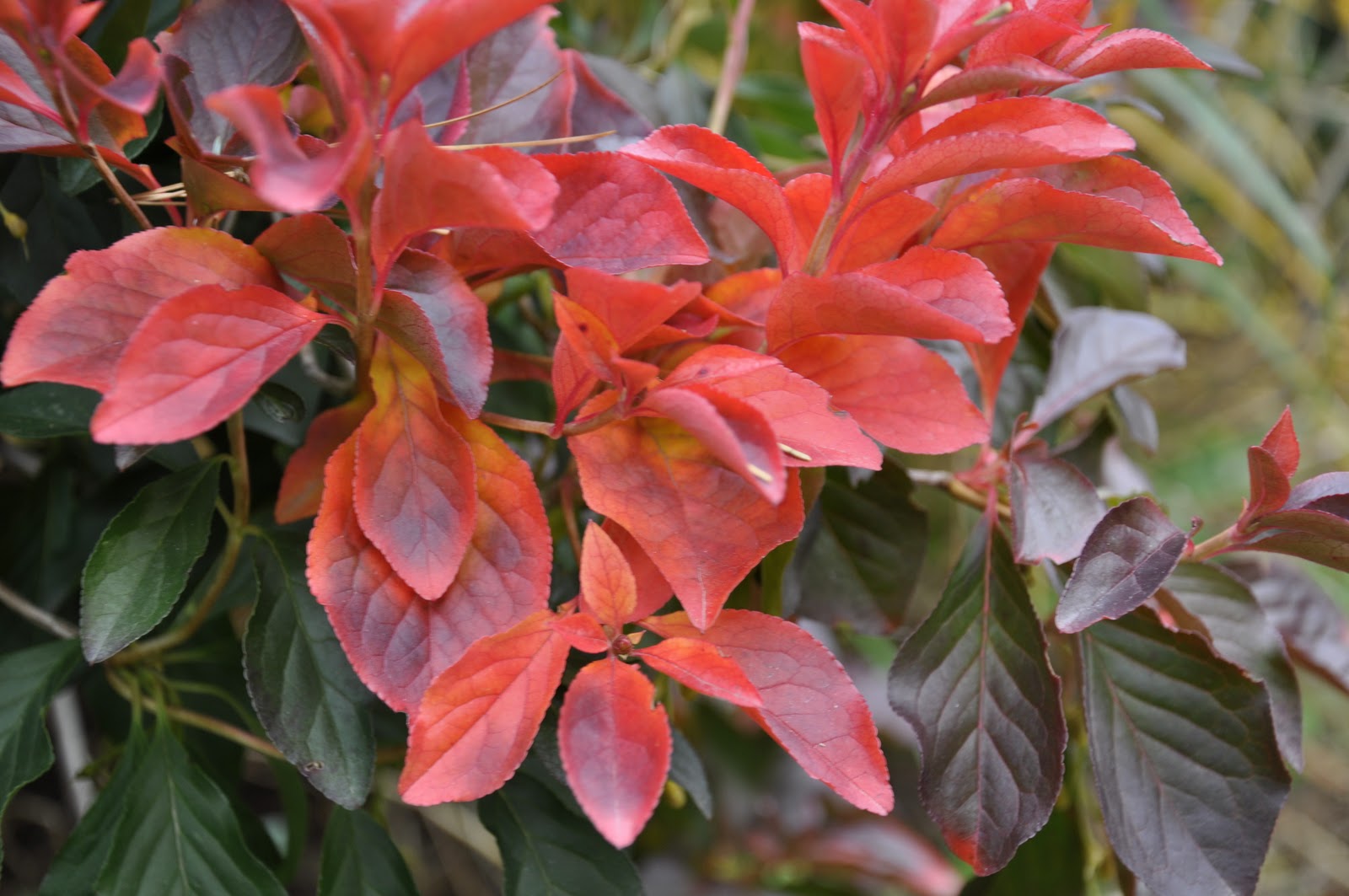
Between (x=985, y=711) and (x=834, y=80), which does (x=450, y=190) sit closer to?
(x=834, y=80)

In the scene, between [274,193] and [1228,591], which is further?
[1228,591]

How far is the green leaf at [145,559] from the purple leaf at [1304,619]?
1.58 ft

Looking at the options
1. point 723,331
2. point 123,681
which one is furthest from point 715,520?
point 123,681

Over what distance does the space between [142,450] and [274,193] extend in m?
0.15

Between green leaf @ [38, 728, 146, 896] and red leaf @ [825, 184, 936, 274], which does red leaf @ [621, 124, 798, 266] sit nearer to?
red leaf @ [825, 184, 936, 274]

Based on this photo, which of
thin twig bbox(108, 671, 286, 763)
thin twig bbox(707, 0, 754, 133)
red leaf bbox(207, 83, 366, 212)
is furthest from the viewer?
thin twig bbox(707, 0, 754, 133)

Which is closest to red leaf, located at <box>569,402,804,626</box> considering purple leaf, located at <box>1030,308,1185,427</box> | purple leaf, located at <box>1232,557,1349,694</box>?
purple leaf, located at <box>1030,308,1185,427</box>

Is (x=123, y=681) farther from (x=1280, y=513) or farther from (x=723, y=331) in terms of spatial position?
(x=1280, y=513)

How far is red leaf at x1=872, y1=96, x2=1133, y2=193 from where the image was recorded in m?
0.30

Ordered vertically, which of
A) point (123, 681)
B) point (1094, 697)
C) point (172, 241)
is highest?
point (172, 241)

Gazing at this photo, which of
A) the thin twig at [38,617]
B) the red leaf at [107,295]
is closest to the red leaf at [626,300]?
the red leaf at [107,295]

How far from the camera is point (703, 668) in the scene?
1.01 ft

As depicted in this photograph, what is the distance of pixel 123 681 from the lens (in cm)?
47

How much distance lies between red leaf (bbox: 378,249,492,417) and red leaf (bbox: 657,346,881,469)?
6 centimetres
